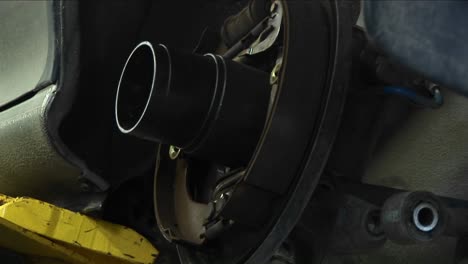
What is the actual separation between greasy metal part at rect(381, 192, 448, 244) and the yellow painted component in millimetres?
Result: 577

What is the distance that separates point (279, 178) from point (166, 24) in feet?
1.88

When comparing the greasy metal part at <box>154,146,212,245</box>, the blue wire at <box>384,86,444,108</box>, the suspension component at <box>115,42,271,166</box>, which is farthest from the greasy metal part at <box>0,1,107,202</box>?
the blue wire at <box>384,86,444,108</box>

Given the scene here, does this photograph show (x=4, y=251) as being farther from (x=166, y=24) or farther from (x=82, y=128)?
(x=166, y=24)

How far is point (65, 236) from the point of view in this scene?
1.04 m

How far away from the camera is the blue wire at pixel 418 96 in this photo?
0.73m

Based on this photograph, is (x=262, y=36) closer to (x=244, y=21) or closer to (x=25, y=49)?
(x=244, y=21)

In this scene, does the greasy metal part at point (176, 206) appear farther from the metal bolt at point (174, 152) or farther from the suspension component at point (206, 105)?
the suspension component at point (206, 105)

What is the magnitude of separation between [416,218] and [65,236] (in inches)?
24.8

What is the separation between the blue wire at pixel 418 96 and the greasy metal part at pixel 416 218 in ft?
0.44

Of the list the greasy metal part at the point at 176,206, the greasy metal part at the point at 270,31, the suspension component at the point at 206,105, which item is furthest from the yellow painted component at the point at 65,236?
the greasy metal part at the point at 270,31

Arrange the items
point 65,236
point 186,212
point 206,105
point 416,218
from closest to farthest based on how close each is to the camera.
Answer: point 416,218
point 206,105
point 186,212
point 65,236

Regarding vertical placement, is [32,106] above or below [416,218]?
below

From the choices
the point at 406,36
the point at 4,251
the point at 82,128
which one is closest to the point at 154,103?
the point at 406,36

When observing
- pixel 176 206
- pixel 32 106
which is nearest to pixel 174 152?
pixel 176 206
